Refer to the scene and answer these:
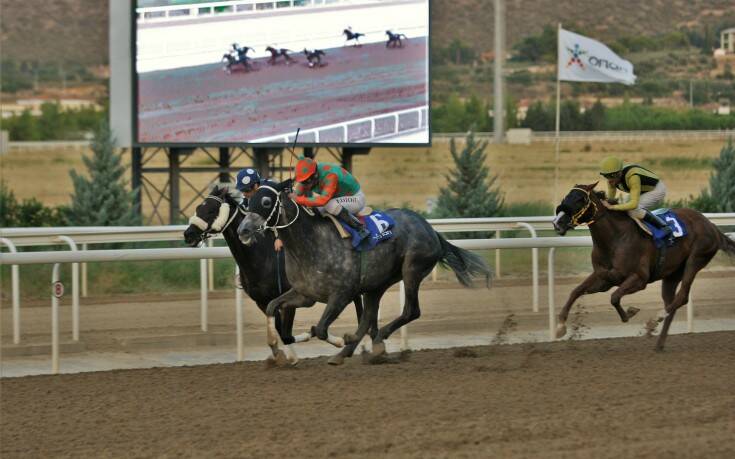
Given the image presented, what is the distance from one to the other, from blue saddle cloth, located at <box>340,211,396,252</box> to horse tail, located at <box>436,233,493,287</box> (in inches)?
24.6

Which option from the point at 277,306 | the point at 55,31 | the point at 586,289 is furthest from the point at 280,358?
the point at 55,31

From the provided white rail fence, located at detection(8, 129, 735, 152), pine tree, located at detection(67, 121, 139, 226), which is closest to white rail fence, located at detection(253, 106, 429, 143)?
pine tree, located at detection(67, 121, 139, 226)

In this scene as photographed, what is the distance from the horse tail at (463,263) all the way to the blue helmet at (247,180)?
4.56 ft

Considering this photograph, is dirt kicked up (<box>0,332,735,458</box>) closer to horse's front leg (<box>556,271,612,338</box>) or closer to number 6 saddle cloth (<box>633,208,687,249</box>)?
horse's front leg (<box>556,271,612,338</box>)

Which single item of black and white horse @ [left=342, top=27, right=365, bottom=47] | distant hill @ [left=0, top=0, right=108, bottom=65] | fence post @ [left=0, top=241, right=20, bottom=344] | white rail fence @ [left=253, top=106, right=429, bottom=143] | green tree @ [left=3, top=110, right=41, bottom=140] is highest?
distant hill @ [left=0, top=0, right=108, bottom=65]

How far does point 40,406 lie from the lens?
664 centimetres

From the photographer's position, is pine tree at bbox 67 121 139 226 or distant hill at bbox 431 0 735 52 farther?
distant hill at bbox 431 0 735 52

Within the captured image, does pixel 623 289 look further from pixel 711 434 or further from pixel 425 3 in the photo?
pixel 425 3

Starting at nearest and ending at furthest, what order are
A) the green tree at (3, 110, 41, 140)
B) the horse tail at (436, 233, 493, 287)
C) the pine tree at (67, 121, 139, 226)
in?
the horse tail at (436, 233, 493, 287) < the pine tree at (67, 121, 139, 226) < the green tree at (3, 110, 41, 140)

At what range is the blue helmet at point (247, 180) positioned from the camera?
7.85 m

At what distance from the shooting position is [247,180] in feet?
25.7

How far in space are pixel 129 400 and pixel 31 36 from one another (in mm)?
65119

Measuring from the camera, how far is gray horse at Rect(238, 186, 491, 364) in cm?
760

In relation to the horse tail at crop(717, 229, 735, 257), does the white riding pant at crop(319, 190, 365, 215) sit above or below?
above
